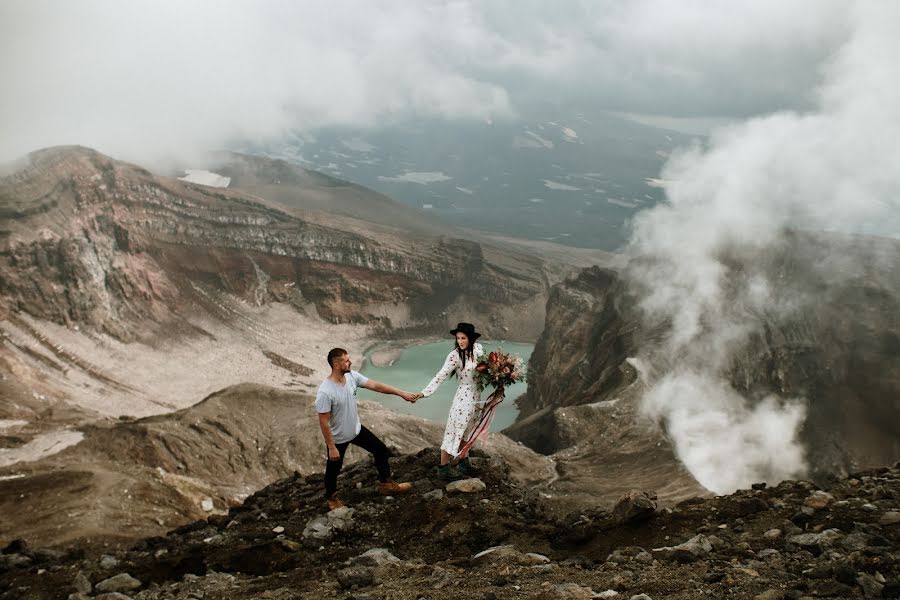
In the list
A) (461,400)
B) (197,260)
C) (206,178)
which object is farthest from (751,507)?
(206,178)

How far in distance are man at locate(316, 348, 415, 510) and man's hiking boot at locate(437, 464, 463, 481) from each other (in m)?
0.62

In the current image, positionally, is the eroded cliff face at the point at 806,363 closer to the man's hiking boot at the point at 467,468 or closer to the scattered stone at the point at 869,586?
the man's hiking boot at the point at 467,468

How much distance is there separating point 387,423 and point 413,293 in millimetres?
71548

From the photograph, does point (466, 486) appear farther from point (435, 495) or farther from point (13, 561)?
point (13, 561)

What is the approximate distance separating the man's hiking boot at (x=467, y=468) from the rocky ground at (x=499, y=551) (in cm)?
16

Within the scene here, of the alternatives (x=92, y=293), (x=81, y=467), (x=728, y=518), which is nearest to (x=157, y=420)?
(x=81, y=467)

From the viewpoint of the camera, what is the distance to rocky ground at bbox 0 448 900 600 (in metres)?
7.28

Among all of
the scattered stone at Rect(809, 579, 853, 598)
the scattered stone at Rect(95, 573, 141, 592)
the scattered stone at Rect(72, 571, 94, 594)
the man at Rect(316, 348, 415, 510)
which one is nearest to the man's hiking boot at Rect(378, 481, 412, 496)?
the man at Rect(316, 348, 415, 510)

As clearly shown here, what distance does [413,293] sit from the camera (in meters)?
109

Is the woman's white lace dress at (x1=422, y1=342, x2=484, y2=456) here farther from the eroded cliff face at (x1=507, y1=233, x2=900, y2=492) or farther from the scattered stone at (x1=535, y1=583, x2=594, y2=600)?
the eroded cliff face at (x1=507, y1=233, x2=900, y2=492)

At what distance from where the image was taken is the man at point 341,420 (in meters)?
10.5

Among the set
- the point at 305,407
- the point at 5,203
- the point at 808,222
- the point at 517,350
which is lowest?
the point at 517,350

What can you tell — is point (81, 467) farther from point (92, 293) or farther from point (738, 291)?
point (92, 293)

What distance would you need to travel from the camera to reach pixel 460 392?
12102 mm
